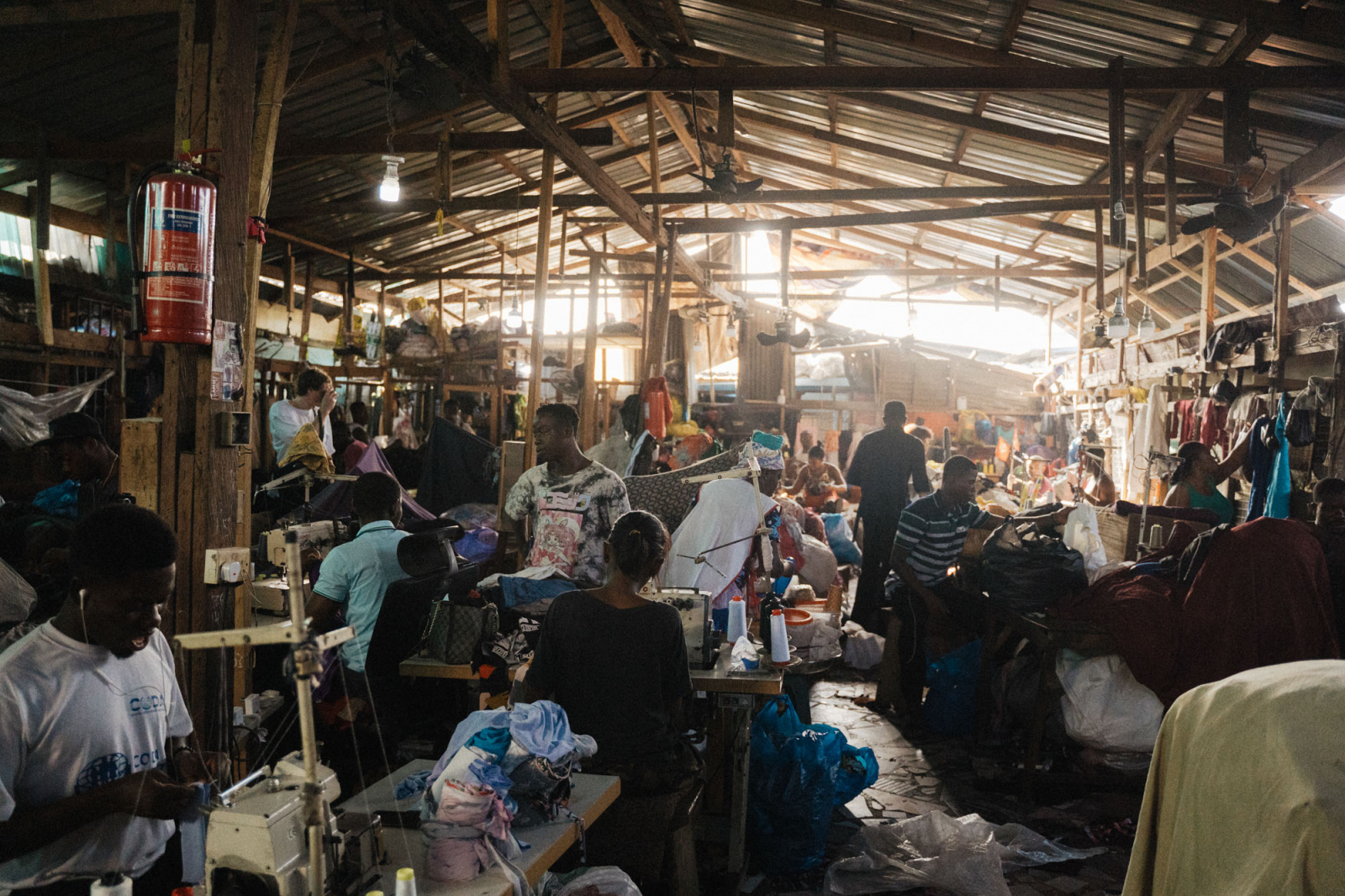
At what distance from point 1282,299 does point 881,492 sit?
430 cm

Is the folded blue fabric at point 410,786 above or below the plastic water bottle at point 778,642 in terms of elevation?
below

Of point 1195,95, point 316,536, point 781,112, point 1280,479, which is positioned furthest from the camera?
point 781,112

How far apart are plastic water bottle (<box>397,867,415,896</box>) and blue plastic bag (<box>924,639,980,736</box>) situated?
203 inches

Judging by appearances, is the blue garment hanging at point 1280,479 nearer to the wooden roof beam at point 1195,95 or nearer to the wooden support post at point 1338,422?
the wooden support post at point 1338,422

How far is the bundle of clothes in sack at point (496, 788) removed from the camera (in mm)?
2139

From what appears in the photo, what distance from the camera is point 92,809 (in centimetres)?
206

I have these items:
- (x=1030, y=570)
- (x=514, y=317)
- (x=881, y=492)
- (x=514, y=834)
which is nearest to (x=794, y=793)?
(x=514, y=834)

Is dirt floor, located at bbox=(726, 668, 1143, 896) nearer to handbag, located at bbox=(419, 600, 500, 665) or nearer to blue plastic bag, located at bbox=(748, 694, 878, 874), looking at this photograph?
blue plastic bag, located at bbox=(748, 694, 878, 874)

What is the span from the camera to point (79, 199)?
31.4 ft

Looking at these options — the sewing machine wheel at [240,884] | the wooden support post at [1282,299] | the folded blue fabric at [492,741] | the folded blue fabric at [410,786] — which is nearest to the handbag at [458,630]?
the folded blue fabric at [410,786]

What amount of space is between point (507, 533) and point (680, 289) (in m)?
12.7

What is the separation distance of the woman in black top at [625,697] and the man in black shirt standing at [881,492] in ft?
16.3

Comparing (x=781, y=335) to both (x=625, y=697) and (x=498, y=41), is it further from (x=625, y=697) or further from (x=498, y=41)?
(x=625, y=697)

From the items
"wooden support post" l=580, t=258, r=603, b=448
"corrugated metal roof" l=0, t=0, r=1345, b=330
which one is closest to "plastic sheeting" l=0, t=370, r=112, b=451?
"corrugated metal roof" l=0, t=0, r=1345, b=330
